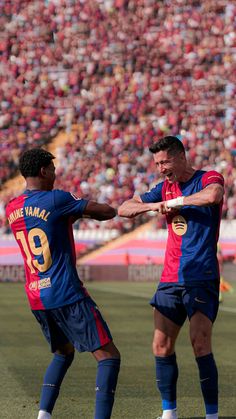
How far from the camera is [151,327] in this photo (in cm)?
1700

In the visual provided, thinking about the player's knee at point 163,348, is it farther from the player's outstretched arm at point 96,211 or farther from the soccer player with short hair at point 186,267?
the player's outstretched arm at point 96,211

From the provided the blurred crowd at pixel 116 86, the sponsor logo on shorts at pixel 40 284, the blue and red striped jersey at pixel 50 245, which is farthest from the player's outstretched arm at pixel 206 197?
the blurred crowd at pixel 116 86

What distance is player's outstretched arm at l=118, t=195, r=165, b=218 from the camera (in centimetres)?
760

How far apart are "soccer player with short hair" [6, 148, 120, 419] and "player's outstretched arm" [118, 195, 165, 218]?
70 cm

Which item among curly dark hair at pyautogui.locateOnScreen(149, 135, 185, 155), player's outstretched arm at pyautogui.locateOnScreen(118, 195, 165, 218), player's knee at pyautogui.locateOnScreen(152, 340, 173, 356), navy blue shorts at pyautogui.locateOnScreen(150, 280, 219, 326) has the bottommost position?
player's knee at pyautogui.locateOnScreen(152, 340, 173, 356)

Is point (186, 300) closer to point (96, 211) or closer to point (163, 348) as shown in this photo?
point (163, 348)

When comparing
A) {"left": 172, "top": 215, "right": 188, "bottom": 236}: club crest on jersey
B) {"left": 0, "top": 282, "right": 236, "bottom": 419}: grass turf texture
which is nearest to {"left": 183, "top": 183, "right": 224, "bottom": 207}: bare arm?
{"left": 172, "top": 215, "right": 188, "bottom": 236}: club crest on jersey

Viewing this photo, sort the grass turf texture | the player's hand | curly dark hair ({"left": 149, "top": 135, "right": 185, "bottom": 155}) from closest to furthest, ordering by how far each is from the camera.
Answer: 1. the player's hand
2. curly dark hair ({"left": 149, "top": 135, "right": 185, "bottom": 155})
3. the grass turf texture

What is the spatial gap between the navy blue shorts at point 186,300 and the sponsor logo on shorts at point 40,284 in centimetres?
122

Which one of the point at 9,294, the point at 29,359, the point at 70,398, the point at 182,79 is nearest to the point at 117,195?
the point at 182,79

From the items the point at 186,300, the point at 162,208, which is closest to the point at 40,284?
the point at 162,208

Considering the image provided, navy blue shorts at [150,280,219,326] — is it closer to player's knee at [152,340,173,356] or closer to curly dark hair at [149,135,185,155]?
player's knee at [152,340,173,356]

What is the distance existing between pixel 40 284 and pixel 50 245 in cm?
30

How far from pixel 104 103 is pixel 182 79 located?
139 inches
